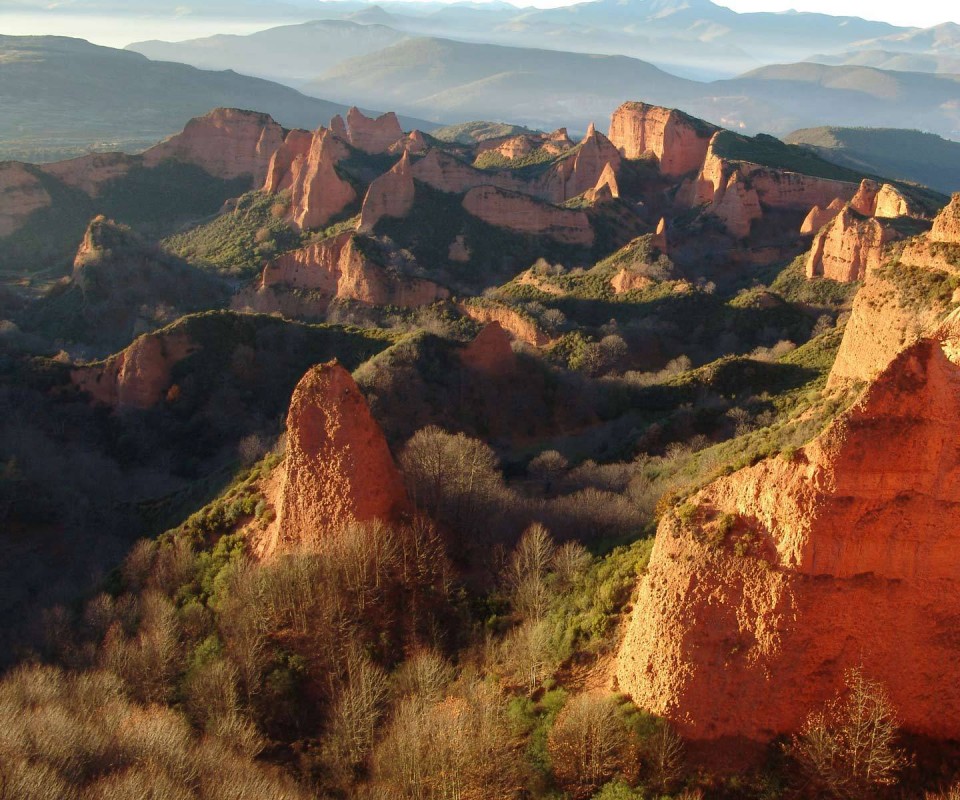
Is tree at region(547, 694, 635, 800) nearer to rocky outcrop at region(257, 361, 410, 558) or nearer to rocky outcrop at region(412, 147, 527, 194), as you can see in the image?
rocky outcrop at region(257, 361, 410, 558)

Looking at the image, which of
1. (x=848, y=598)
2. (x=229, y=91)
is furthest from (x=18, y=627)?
(x=229, y=91)

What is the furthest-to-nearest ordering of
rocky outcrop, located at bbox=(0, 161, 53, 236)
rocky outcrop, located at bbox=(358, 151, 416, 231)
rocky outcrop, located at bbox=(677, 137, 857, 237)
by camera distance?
rocky outcrop, located at bbox=(0, 161, 53, 236), rocky outcrop, located at bbox=(677, 137, 857, 237), rocky outcrop, located at bbox=(358, 151, 416, 231)

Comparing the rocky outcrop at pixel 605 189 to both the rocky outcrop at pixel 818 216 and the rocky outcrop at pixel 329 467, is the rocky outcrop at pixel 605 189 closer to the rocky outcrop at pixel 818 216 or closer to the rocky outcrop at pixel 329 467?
the rocky outcrop at pixel 818 216

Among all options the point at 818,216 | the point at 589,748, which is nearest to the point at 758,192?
the point at 818,216

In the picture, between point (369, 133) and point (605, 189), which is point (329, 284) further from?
point (369, 133)

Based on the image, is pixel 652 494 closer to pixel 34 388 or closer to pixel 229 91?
pixel 34 388

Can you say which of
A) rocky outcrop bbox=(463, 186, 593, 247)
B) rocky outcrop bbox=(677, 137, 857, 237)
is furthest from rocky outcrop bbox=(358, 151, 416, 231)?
rocky outcrop bbox=(677, 137, 857, 237)
